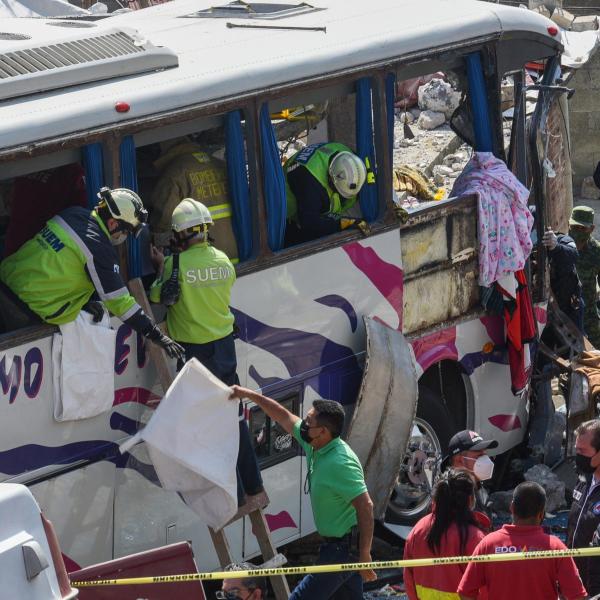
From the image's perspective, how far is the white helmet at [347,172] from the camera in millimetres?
8641

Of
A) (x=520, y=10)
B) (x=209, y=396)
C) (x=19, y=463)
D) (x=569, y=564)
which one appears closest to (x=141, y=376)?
(x=209, y=396)

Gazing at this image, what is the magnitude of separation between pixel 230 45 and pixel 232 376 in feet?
6.39

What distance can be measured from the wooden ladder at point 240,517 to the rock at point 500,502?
Result: 7.90 feet

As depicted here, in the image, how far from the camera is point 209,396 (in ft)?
24.8

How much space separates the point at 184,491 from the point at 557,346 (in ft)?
13.6

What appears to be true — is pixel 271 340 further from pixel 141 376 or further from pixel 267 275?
pixel 141 376

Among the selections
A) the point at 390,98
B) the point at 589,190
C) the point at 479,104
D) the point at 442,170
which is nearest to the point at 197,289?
the point at 390,98

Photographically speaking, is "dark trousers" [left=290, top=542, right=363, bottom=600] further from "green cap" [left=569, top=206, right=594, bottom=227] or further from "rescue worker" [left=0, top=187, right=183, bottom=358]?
"green cap" [left=569, top=206, right=594, bottom=227]

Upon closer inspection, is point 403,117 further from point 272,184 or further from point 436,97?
point 272,184

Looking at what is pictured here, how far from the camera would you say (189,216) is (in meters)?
7.68

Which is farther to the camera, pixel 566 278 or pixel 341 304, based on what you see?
pixel 566 278

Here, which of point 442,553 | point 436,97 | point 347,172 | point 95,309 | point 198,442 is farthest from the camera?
point 436,97

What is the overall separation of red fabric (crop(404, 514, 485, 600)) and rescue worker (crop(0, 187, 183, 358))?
1695 millimetres

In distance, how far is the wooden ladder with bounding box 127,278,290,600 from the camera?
755 centimetres
